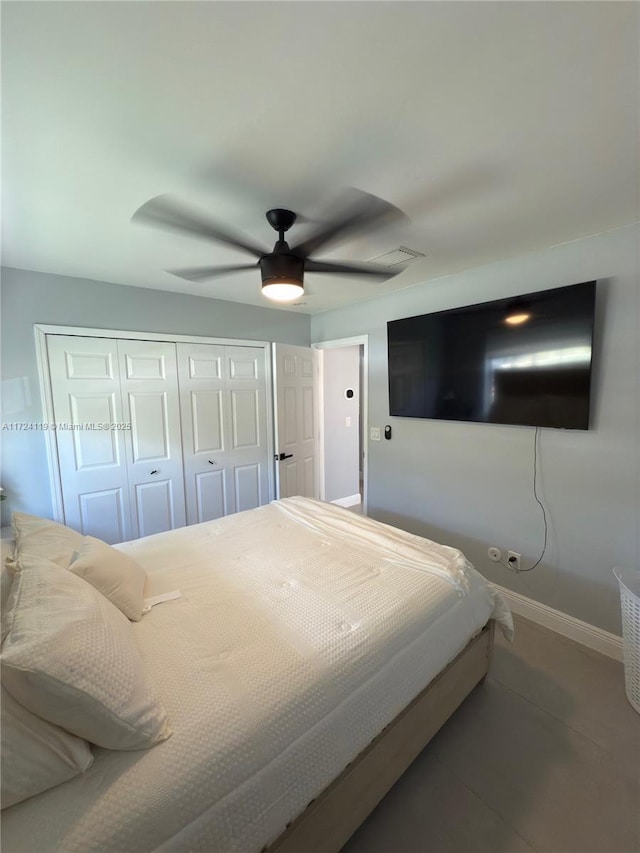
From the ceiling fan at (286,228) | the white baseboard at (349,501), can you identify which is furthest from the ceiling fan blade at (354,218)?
the white baseboard at (349,501)

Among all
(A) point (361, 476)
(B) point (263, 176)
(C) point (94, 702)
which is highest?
(B) point (263, 176)

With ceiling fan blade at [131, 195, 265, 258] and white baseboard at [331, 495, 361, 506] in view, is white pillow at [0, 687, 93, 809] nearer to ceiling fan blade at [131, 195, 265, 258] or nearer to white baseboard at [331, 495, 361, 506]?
ceiling fan blade at [131, 195, 265, 258]

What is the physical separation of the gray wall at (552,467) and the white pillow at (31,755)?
2.59 meters

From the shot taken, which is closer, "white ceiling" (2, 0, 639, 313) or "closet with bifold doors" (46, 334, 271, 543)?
"white ceiling" (2, 0, 639, 313)

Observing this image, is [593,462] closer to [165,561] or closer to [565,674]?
[565,674]

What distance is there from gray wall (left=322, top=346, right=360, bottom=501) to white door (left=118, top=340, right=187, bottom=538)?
182 centimetres

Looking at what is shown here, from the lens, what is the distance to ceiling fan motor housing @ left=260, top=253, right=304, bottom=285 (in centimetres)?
159

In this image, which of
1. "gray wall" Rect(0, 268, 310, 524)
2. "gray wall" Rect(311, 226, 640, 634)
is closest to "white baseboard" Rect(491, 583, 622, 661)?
"gray wall" Rect(311, 226, 640, 634)

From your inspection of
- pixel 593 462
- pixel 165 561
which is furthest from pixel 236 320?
pixel 593 462

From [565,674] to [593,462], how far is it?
124cm

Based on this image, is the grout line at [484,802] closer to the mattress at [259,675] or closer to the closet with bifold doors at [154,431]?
the mattress at [259,675]

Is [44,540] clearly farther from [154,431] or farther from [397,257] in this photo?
[397,257]

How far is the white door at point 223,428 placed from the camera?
3227 millimetres

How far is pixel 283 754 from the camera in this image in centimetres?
97
